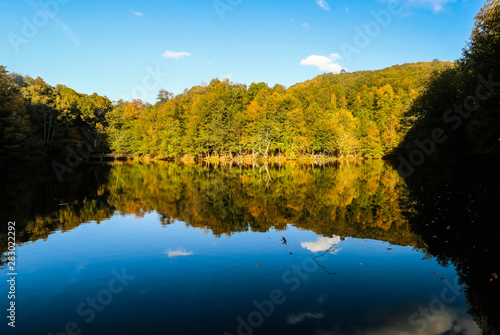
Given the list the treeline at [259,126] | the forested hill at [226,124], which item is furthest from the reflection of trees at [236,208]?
the treeline at [259,126]

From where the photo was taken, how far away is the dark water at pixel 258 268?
6.20 meters

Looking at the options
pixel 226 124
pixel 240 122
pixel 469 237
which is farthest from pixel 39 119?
pixel 469 237

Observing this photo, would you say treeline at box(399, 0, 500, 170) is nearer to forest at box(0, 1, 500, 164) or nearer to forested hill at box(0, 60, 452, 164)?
forest at box(0, 1, 500, 164)

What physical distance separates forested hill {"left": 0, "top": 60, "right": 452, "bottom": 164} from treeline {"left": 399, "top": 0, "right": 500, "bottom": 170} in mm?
26058

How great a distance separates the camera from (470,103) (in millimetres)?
31641

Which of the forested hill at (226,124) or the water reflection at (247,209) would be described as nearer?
the water reflection at (247,209)

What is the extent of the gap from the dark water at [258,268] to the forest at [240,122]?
104 ft

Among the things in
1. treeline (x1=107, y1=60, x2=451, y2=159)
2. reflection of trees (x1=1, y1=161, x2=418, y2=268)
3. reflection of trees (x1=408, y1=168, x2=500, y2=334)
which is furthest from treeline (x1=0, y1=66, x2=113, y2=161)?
reflection of trees (x1=408, y1=168, x2=500, y2=334)

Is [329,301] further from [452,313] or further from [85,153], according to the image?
[85,153]

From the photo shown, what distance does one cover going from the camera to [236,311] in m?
6.48

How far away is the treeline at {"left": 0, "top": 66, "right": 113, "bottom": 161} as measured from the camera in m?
52.2

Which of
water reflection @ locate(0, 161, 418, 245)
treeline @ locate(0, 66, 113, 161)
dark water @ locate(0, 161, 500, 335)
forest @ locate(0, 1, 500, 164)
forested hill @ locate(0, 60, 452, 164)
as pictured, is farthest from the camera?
forested hill @ locate(0, 60, 452, 164)

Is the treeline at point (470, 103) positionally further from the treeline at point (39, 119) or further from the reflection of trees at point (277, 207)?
the treeline at point (39, 119)

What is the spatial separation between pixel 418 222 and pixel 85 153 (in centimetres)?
→ 9477
